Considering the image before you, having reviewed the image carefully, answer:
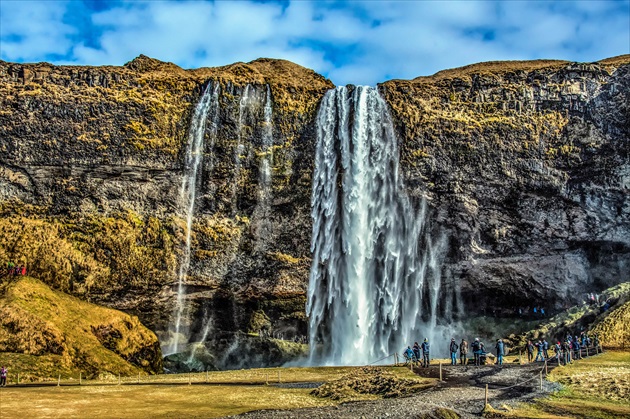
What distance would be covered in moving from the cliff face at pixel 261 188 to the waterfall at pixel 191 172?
0.51 meters

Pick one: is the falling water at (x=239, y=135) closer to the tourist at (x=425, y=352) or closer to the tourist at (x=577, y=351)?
the tourist at (x=425, y=352)

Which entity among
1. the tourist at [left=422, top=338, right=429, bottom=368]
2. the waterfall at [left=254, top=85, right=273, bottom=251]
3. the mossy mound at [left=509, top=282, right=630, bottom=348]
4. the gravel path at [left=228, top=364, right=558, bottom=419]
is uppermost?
the waterfall at [left=254, top=85, right=273, bottom=251]

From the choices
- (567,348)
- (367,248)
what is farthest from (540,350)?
(367,248)

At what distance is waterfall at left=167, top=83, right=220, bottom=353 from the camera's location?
59750mm

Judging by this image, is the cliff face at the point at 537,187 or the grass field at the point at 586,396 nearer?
the grass field at the point at 586,396

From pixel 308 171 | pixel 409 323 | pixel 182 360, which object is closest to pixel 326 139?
pixel 308 171

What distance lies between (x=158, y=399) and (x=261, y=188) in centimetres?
3038

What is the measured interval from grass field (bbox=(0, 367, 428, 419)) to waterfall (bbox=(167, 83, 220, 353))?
60.1 feet

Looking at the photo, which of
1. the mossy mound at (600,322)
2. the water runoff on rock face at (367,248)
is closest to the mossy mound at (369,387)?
the mossy mound at (600,322)

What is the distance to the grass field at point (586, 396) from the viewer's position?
25.8 metres

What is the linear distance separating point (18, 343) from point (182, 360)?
45.0 feet

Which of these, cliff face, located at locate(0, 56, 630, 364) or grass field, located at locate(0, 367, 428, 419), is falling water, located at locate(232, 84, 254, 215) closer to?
cliff face, located at locate(0, 56, 630, 364)

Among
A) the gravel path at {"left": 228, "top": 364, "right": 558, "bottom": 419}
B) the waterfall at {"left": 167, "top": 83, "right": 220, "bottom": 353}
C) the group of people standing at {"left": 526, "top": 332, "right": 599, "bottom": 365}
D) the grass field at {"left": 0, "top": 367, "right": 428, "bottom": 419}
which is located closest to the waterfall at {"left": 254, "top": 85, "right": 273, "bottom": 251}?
the waterfall at {"left": 167, "top": 83, "right": 220, "bottom": 353}

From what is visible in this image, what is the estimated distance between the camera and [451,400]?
95.5 ft
